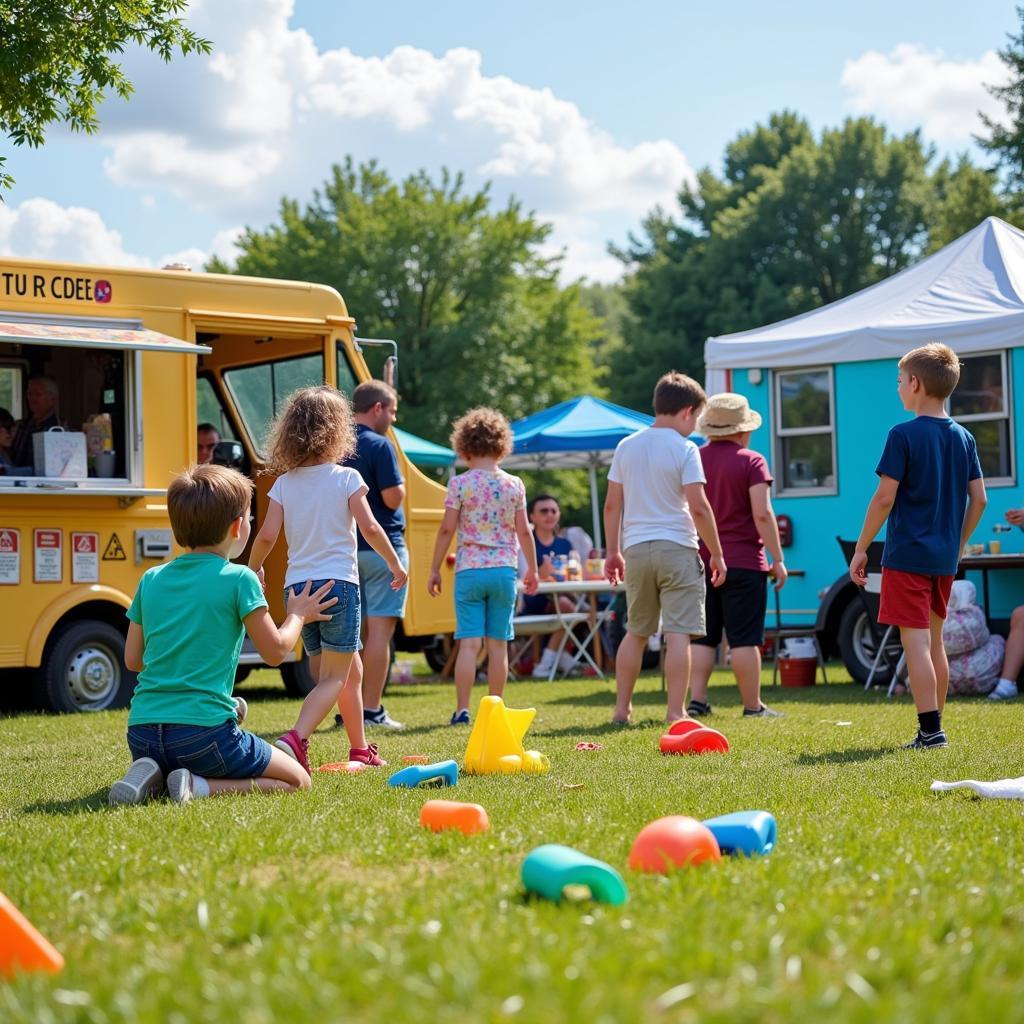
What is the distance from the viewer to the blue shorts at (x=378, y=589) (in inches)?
328

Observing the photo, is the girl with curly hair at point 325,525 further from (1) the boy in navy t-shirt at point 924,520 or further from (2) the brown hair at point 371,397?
(1) the boy in navy t-shirt at point 924,520

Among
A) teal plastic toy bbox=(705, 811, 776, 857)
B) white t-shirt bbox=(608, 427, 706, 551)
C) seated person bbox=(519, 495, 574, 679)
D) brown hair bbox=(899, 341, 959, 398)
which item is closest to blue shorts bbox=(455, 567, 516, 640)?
white t-shirt bbox=(608, 427, 706, 551)

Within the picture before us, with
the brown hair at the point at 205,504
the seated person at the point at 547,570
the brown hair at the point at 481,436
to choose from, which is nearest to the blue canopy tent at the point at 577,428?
the seated person at the point at 547,570

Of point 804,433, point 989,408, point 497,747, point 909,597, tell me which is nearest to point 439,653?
point 804,433

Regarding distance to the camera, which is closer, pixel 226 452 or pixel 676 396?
pixel 676 396

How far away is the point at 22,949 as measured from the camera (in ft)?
9.00

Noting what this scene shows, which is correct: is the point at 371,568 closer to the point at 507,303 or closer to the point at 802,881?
the point at 802,881

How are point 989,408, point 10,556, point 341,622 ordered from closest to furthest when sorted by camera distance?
point 341,622 → point 10,556 → point 989,408

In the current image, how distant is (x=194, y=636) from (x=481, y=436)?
3.36 m

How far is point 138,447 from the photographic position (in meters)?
9.68

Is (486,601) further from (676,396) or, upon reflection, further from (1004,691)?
(1004,691)

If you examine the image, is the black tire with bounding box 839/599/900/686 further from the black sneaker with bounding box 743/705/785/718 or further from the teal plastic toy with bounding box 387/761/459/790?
the teal plastic toy with bounding box 387/761/459/790

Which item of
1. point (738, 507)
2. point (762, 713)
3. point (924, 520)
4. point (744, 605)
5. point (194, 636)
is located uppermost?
point (738, 507)

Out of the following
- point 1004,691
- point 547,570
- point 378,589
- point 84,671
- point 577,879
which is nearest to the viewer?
point 577,879
